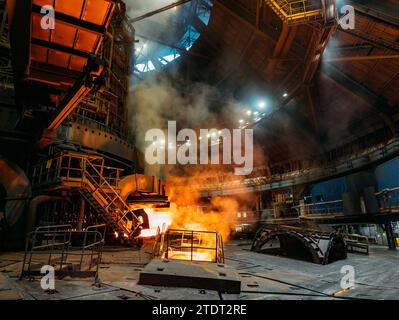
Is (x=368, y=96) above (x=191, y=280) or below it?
above

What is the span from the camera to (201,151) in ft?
95.2

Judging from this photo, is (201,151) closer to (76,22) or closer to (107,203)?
(107,203)

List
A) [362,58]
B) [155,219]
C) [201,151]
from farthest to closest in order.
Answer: [201,151]
[155,219]
[362,58]

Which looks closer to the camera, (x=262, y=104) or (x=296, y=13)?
(x=296, y=13)

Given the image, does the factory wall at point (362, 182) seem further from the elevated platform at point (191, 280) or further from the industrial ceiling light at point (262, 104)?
the elevated platform at point (191, 280)

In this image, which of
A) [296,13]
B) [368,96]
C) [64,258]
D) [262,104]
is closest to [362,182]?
[368,96]

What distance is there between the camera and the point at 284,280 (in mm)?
4906

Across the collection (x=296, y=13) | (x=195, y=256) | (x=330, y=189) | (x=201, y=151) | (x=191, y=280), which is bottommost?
(x=195, y=256)

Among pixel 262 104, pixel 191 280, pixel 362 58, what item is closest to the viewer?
pixel 191 280

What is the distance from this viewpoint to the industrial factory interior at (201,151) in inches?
178

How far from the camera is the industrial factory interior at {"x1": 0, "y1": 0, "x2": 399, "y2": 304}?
4531 millimetres
